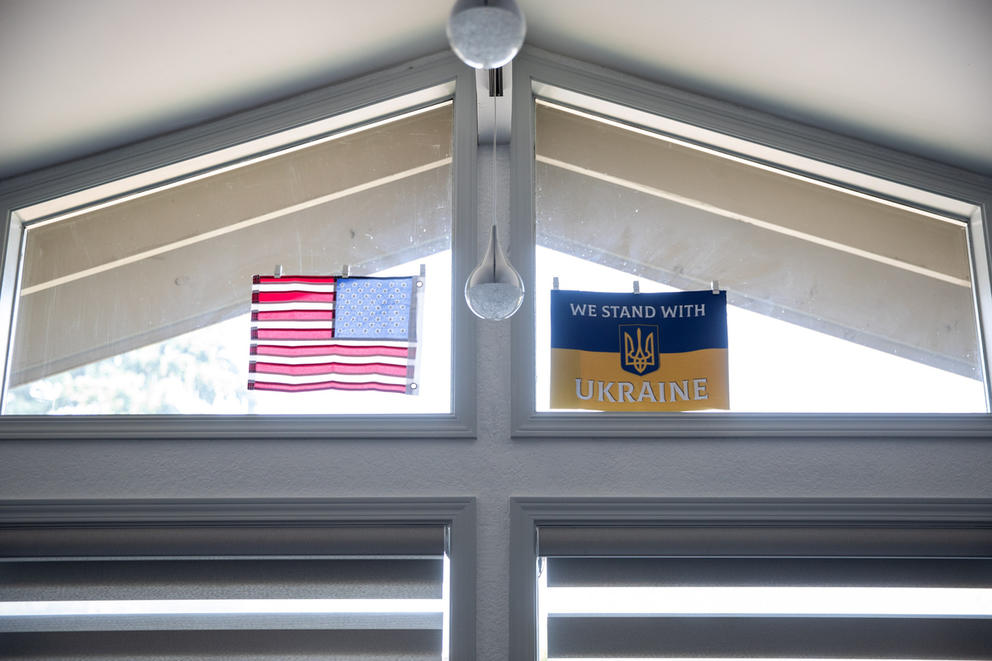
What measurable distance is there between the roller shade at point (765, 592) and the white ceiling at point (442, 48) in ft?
5.99

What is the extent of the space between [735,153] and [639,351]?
43.5 inches

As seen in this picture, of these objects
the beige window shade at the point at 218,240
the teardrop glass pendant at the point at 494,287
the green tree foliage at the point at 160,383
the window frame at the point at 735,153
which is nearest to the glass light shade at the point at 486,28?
the teardrop glass pendant at the point at 494,287

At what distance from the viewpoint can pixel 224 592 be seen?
383cm

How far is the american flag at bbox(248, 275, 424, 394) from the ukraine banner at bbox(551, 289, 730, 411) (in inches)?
25.8

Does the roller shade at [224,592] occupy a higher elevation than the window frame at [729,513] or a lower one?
lower

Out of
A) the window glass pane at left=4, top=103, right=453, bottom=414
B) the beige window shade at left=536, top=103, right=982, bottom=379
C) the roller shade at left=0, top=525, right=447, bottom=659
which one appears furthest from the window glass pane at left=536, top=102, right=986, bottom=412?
the roller shade at left=0, top=525, right=447, bottom=659

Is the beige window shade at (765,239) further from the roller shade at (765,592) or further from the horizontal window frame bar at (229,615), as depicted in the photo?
the horizontal window frame bar at (229,615)

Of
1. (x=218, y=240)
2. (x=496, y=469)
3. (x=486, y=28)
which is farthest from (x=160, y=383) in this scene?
(x=486, y=28)

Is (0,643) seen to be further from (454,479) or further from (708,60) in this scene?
(708,60)

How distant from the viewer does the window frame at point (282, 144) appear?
4000 millimetres

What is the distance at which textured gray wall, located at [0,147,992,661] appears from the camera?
3.93m

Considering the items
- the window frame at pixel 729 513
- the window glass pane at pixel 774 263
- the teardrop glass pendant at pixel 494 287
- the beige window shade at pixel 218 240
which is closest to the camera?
the teardrop glass pendant at pixel 494 287

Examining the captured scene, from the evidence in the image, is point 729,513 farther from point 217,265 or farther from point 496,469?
point 217,265

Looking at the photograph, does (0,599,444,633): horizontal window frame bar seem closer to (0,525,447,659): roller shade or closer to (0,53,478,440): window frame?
(0,525,447,659): roller shade
